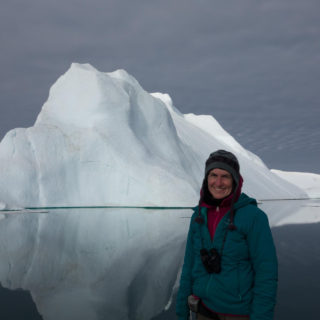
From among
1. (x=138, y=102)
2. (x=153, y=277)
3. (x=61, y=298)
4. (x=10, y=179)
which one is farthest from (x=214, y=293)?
(x=138, y=102)

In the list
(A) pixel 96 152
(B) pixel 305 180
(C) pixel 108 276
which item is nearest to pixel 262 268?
(C) pixel 108 276

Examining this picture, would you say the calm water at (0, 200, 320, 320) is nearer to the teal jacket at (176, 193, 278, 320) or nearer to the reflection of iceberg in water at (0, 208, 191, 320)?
the reflection of iceberg in water at (0, 208, 191, 320)

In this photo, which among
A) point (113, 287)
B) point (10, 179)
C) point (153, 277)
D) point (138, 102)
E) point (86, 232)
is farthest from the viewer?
point (138, 102)

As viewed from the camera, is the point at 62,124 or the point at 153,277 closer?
the point at 153,277

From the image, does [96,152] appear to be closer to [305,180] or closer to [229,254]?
[229,254]

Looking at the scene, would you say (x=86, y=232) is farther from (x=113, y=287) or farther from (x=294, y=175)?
(x=294, y=175)

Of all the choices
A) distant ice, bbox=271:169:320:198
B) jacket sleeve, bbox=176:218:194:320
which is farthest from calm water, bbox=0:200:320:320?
distant ice, bbox=271:169:320:198

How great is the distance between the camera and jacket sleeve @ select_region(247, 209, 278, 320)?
194 cm

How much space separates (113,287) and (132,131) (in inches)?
909

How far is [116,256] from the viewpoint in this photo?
7.16 metres

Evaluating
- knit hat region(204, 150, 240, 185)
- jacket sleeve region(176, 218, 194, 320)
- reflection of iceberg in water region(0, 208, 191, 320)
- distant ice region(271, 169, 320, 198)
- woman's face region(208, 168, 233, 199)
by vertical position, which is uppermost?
knit hat region(204, 150, 240, 185)

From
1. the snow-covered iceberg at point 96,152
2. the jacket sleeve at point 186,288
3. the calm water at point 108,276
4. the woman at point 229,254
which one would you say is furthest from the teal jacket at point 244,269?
the snow-covered iceberg at point 96,152

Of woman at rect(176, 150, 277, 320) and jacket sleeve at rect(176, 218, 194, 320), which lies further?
jacket sleeve at rect(176, 218, 194, 320)

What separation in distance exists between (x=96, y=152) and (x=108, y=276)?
67.8 ft
